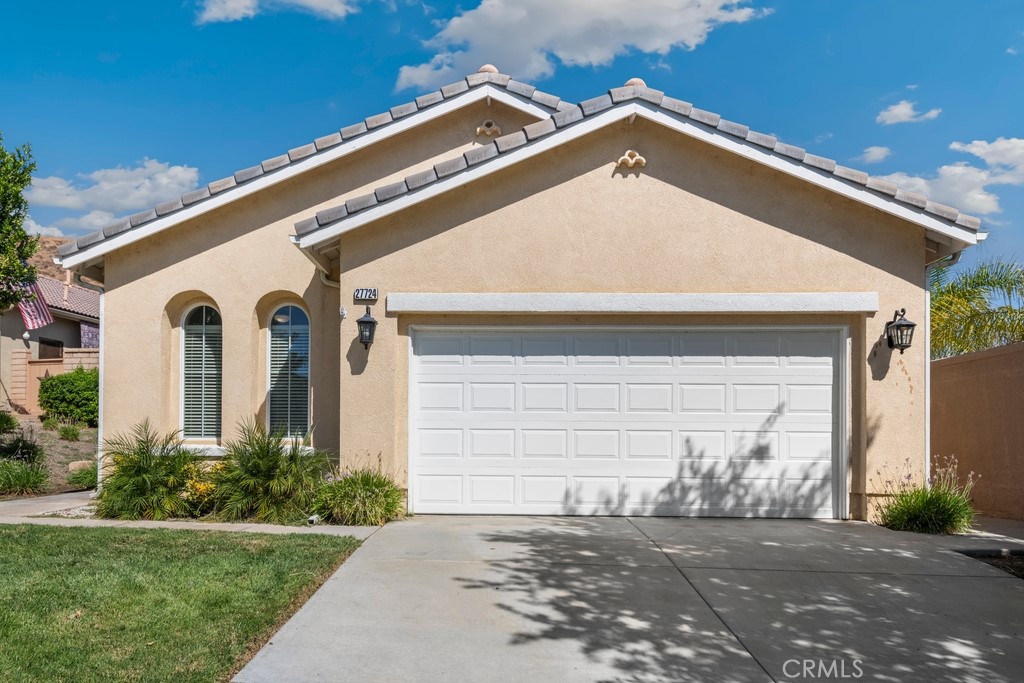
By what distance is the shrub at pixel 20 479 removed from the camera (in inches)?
434

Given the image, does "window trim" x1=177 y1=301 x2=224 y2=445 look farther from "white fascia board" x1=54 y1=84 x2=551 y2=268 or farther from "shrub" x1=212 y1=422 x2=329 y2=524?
"shrub" x1=212 y1=422 x2=329 y2=524

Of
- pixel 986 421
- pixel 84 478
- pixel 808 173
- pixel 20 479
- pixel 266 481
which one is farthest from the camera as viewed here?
pixel 84 478

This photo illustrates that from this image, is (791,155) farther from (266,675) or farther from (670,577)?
(266,675)

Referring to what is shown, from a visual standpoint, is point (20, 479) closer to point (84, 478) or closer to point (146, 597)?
point (84, 478)

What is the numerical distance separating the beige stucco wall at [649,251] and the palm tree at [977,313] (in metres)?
4.29

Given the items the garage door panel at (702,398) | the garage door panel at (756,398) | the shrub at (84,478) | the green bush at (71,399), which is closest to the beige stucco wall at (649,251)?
the garage door panel at (756,398)

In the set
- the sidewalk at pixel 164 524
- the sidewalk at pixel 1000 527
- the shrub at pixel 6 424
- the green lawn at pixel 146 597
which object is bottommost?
the sidewalk at pixel 1000 527

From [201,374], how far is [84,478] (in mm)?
3306

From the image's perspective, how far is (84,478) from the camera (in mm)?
11992

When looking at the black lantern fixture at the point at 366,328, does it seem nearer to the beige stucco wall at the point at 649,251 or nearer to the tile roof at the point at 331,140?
the beige stucco wall at the point at 649,251

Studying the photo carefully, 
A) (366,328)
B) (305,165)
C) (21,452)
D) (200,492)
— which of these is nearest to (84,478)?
(21,452)

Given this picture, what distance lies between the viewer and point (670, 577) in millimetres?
6402

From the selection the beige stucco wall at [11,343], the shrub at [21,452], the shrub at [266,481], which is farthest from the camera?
the beige stucco wall at [11,343]

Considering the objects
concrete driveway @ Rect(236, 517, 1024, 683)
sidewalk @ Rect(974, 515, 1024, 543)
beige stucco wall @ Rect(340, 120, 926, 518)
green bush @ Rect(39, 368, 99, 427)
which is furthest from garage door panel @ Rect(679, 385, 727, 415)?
green bush @ Rect(39, 368, 99, 427)
